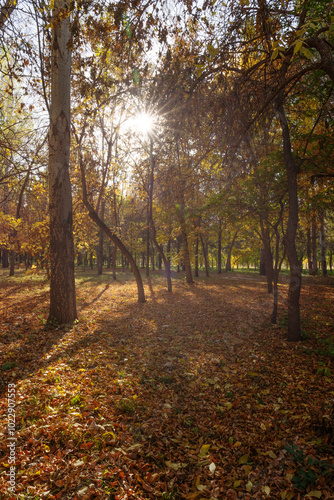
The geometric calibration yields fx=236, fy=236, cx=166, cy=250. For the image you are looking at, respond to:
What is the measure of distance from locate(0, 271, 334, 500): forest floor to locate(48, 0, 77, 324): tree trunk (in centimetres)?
109

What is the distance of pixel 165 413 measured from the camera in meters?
3.60

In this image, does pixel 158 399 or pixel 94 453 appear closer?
pixel 94 453

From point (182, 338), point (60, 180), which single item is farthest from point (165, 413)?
point (60, 180)

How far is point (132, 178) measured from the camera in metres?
13.8

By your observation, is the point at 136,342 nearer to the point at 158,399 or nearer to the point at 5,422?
the point at 158,399

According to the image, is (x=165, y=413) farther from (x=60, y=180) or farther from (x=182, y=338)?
(x=60, y=180)

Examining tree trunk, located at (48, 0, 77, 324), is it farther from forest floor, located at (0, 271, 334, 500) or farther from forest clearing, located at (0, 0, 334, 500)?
forest floor, located at (0, 271, 334, 500)

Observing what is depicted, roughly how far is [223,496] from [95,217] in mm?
9353

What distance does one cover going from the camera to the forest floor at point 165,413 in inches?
96.7

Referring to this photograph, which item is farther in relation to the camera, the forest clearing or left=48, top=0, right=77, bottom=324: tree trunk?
left=48, top=0, right=77, bottom=324: tree trunk

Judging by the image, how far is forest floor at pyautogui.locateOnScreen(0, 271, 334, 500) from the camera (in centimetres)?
246

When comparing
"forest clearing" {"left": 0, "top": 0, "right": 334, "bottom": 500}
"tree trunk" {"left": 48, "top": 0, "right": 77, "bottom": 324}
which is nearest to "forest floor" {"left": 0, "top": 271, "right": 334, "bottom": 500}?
"forest clearing" {"left": 0, "top": 0, "right": 334, "bottom": 500}

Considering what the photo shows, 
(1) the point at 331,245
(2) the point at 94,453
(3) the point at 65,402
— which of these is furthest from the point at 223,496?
(1) the point at 331,245

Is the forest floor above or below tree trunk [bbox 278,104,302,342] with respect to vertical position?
below
